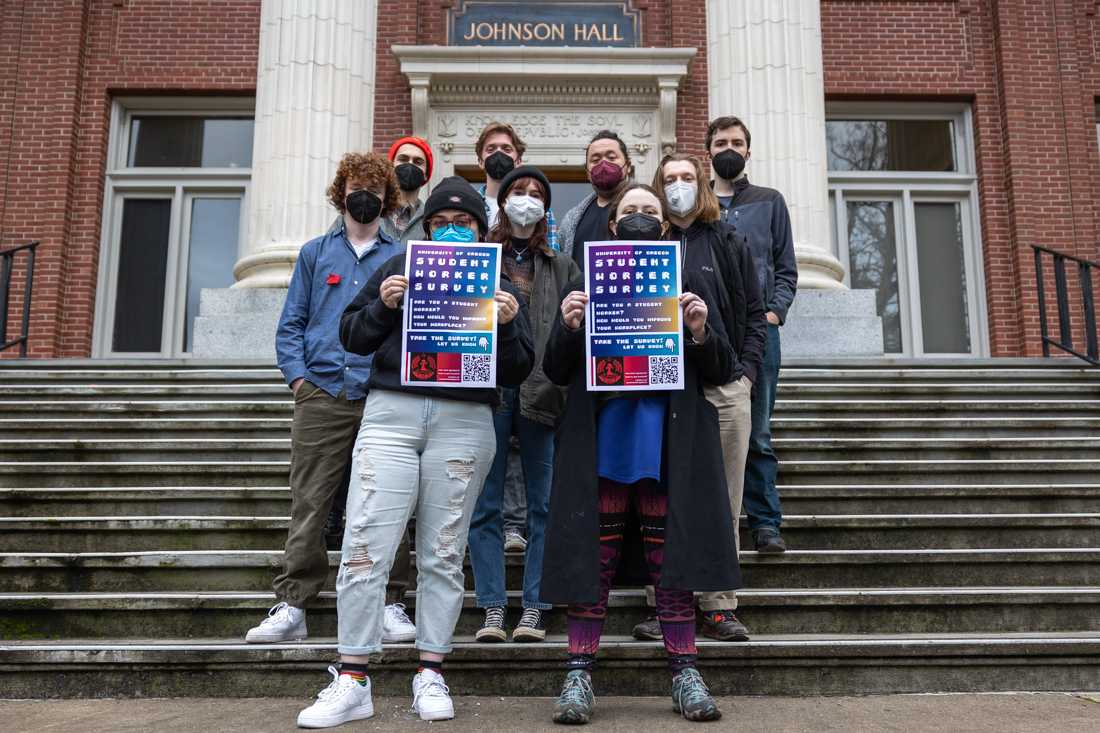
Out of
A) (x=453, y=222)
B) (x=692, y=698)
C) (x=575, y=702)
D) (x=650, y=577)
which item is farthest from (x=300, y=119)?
(x=692, y=698)

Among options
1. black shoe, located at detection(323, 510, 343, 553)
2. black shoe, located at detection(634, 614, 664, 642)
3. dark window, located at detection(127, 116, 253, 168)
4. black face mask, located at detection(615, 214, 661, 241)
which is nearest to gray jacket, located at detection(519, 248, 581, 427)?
black face mask, located at detection(615, 214, 661, 241)

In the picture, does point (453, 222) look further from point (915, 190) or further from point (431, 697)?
point (915, 190)

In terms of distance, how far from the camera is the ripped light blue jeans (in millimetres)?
3508

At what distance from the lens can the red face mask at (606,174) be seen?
14.3 ft

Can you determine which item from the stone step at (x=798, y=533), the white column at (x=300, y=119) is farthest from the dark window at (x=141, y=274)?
the stone step at (x=798, y=533)

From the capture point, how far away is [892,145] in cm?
1363

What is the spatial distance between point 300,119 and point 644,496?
812 centimetres

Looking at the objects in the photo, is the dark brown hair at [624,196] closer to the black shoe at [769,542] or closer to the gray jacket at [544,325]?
the gray jacket at [544,325]

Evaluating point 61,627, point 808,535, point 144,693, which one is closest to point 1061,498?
point 808,535

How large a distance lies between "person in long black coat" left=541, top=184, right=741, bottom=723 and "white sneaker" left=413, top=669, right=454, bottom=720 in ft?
1.30

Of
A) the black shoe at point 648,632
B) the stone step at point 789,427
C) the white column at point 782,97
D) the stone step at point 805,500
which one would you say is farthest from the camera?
the white column at point 782,97

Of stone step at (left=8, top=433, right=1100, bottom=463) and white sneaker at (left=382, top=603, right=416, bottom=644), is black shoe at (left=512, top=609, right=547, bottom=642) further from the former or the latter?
stone step at (left=8, top=433, right=1100, bottom=463)

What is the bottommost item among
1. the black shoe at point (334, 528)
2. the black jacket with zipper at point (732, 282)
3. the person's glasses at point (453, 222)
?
the black shoe at point (334, 528)

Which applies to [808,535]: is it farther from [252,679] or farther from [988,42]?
[988,42]
